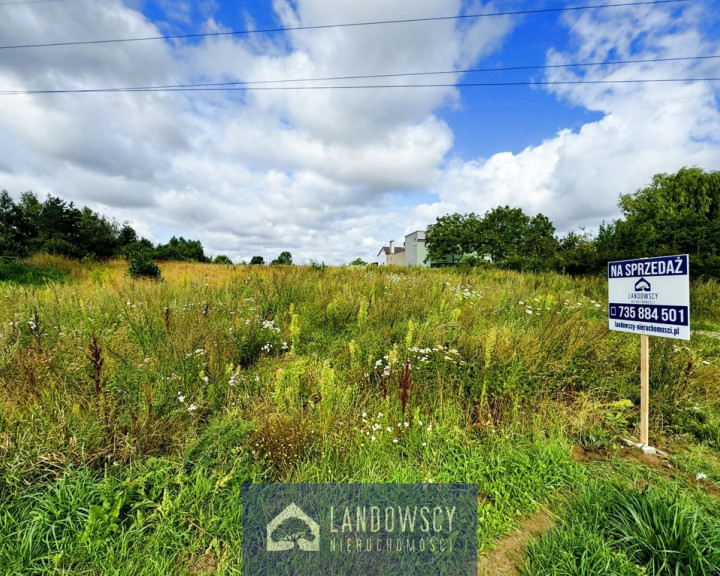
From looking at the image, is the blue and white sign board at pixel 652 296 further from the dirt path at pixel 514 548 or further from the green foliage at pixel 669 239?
the green foliage at pixel 669 239

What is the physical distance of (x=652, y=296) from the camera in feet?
9.30

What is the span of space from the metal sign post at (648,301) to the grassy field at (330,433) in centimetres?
60

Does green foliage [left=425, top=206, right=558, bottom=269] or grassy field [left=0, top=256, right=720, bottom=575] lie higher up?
green foliage [left=425, top=206, right=558, bottom=269]

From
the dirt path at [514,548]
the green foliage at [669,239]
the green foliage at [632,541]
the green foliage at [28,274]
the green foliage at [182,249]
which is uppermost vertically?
the green foliage at [182,249]

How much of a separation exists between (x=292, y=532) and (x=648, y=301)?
143 inches

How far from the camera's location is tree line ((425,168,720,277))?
13375 mm

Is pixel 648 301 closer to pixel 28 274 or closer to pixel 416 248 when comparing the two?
pixel 28 274

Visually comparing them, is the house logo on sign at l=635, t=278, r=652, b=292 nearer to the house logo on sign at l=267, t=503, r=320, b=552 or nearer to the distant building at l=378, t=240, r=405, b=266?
the house logo on sign at l=267, t=503, r=320, b=552

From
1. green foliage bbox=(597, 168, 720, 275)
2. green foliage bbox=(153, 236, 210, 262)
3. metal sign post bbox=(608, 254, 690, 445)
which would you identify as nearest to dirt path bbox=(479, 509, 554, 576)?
metal sign post bbox=(608, 254, 690, 445)

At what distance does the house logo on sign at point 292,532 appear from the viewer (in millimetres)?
1773

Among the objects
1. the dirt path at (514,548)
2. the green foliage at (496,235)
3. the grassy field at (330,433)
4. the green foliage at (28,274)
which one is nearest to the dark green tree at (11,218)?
the green foliage at (28,274)

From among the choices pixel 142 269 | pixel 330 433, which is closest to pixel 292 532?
pixel 330 433

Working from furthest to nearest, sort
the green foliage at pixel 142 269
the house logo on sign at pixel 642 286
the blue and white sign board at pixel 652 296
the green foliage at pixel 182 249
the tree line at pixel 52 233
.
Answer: the green foliage at pixel 182 249, the tree line at pixel 52 233, the green foliage at pixel 142 269, the house logo on sign at pixel 642 286, the blue and white sign board at pixel 652 296

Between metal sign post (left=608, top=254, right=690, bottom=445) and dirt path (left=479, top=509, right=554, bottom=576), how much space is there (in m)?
1.67
